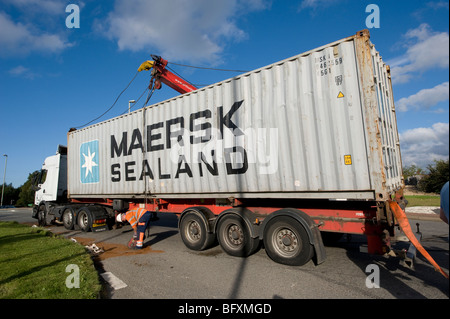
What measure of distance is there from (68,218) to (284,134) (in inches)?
392

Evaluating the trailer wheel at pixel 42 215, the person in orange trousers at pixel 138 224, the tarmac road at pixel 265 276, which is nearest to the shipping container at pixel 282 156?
the tarmac road at pixel 265 276

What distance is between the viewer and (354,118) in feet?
14.9

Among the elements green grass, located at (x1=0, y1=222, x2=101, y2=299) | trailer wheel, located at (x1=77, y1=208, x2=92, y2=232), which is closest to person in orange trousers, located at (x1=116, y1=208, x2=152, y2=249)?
green grass, located at (x1=0, y1=222, x2=101, y2=299)

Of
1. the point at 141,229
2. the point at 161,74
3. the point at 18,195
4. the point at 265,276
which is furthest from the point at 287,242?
the point at 18,195

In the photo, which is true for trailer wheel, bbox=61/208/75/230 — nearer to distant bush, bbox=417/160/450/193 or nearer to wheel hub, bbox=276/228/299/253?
wheel hub, bbox=276/228/299/253

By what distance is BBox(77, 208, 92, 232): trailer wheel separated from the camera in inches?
391

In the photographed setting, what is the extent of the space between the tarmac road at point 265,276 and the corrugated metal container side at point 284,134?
4.61 ft

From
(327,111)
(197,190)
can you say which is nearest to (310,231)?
(327,111)

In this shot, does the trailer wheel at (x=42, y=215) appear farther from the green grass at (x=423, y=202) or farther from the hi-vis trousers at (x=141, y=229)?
the green grass at (x=423, y=202)

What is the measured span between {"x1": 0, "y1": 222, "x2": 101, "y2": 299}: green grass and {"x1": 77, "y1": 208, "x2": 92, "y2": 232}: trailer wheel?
187 cm

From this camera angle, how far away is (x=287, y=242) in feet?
16.9

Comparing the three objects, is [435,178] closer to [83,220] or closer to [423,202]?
[423,202]
